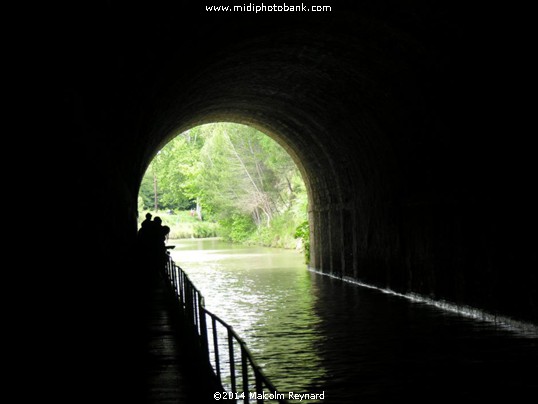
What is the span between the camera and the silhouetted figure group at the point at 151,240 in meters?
16.0

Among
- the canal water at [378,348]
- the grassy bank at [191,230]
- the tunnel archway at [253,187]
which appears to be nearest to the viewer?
the canal water at [378,348]

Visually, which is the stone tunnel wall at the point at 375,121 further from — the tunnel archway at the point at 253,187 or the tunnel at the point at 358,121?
the tunnel archway at the point at 253,187

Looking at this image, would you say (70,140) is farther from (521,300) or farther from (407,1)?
(521,300)

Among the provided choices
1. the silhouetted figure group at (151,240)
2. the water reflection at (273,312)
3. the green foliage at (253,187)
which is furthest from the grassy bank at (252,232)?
the silhouetted figure group at (151,240)

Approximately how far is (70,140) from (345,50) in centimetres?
1144

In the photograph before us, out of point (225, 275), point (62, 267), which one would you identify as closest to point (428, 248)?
point (225, 275)

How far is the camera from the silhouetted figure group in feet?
52.4

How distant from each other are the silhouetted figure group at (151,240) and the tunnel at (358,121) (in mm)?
840

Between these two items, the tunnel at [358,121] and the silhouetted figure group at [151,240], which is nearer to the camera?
the tunnel at [358,121]

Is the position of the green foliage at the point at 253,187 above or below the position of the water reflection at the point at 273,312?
above

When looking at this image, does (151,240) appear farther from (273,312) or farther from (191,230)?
(191,230)

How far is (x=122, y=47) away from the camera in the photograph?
8.73m

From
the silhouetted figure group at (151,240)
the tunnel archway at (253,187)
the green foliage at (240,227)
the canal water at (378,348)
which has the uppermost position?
the tunnel archway at (253,187)

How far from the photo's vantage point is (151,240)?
1634 centimetres
